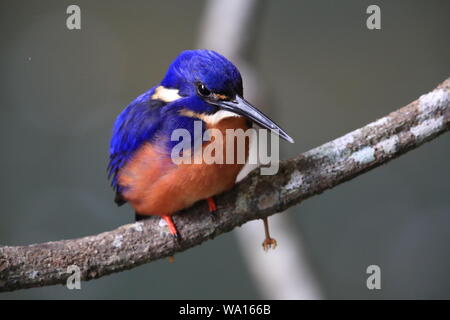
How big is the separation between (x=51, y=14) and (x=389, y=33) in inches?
69.8

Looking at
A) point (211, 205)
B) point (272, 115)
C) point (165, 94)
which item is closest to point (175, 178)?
point (211, 205)

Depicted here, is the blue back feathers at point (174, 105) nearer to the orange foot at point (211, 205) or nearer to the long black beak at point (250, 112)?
the long black beak at point (250, 112)

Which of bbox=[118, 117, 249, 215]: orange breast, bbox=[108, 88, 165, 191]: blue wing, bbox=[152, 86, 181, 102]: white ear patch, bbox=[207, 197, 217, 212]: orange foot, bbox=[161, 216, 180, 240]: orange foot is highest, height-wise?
bbox=[152, 86, 181, 102]: white ear patch

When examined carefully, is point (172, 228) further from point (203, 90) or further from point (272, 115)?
point (272, 115)

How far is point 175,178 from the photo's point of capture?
144 centimetres

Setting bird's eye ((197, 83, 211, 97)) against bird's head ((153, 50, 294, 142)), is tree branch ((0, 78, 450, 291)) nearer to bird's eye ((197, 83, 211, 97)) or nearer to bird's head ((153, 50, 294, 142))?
bird's head ((153, 50, 294, 142))

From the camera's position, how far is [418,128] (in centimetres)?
142

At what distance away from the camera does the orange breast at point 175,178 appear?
142cm

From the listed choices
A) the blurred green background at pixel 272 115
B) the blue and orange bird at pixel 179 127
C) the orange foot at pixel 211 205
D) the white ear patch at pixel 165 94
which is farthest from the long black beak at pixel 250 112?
the blurred green background at pixel 272 115

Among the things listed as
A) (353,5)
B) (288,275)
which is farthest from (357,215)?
(353,5)

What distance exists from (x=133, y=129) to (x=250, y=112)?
1.13ft

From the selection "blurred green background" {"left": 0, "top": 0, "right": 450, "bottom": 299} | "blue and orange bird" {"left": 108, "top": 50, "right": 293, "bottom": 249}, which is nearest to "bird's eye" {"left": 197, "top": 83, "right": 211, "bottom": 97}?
"blue and orange bird" {"left": 108, "top": 50, "right": 293, "bottom": 249}

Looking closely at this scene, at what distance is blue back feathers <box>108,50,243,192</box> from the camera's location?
4.36 feet
